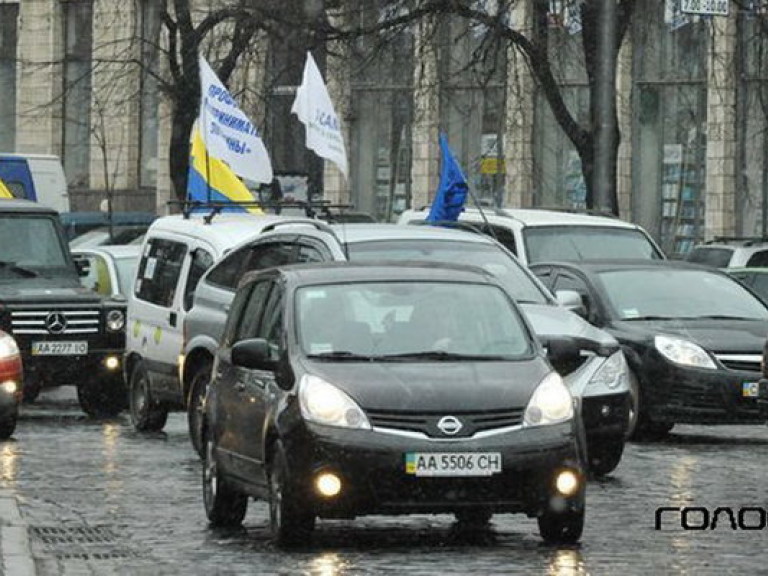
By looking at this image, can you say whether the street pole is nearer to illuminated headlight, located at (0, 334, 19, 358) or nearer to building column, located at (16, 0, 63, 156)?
illuminated headlight, located at (0, 334, 19, 358)

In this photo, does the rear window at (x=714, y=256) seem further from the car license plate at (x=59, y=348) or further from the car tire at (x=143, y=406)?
the car tire at (x=143, y=406)

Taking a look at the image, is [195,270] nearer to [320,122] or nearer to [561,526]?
[320,122]

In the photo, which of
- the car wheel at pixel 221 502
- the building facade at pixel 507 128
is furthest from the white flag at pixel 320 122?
the building facade at pixel 507 128

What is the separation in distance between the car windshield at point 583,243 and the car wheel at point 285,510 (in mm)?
11146

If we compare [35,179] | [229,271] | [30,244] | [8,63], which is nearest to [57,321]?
[30,244]

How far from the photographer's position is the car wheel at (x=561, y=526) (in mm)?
13047

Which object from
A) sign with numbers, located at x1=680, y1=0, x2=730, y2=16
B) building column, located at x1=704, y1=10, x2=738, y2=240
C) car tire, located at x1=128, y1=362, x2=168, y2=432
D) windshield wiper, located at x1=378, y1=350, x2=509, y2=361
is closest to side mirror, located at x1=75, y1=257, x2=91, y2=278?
car tire, located at x1=128, y1=362, x2=168, y2=432

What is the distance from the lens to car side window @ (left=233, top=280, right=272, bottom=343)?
47.3 ft

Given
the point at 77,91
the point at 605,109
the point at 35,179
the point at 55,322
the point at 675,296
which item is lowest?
the point at 55,322

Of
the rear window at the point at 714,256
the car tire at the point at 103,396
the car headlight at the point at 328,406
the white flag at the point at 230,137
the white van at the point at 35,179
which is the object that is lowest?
the car tire at the point at 103,396

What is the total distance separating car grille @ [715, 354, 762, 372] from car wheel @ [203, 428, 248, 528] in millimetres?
6870

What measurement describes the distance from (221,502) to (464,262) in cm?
449

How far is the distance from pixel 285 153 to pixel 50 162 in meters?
15.2

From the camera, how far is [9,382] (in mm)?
20672
